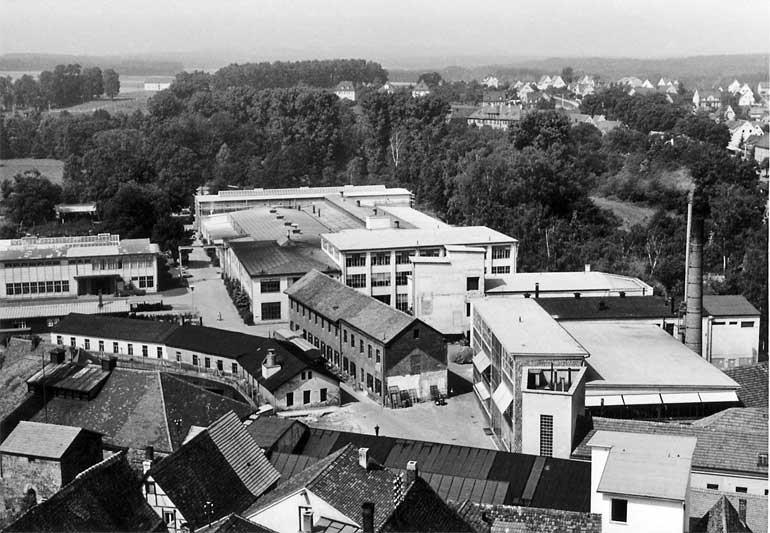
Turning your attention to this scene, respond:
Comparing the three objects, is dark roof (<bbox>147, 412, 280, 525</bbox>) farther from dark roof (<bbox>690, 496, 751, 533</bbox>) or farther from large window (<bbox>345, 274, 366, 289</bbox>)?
large window (<bbox>345, 274, 366, 289</bbox>)

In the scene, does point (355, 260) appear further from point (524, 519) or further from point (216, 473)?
point (524, 519)

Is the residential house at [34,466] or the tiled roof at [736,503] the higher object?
the residential house at [34,466]

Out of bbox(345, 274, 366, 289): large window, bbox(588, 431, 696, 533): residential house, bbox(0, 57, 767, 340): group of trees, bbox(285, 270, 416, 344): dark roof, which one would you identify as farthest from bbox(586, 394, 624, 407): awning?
bbox(0, 57, 767, 340): group of trees

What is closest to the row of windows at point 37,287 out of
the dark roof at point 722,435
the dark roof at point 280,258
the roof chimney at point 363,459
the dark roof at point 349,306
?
the dark roof at point 280,258

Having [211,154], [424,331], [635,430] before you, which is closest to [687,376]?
[635,430]

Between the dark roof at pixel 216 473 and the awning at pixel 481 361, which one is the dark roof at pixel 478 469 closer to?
the dark roof at pixel 216 473

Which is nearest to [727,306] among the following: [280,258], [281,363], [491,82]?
[281,363]
